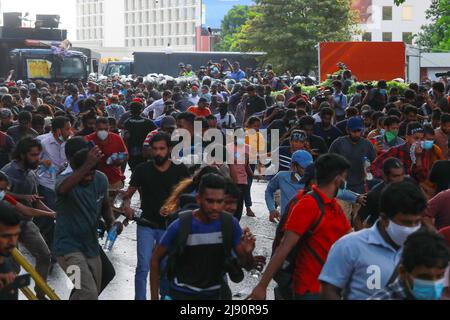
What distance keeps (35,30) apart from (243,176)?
29830 millimetres

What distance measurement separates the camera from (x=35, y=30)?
1695 inches

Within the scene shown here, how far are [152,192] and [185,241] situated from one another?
2.70 m

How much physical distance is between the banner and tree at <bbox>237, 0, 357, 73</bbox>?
3101 cm

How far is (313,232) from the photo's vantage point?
21.8 ft

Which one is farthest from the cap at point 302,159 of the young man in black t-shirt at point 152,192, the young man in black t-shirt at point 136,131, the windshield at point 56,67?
the windshield at point 56,67

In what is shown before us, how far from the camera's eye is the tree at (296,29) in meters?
69.4

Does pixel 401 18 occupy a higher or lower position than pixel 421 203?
higher

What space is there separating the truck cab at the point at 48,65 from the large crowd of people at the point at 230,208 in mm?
21944

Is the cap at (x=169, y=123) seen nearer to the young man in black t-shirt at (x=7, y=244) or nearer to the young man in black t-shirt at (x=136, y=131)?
the young man in black t-shirt at (x=136, y=131)

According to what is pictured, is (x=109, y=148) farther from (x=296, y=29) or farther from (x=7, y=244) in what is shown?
(x=296, y=29)

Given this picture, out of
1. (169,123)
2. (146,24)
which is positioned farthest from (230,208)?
(146,24)
